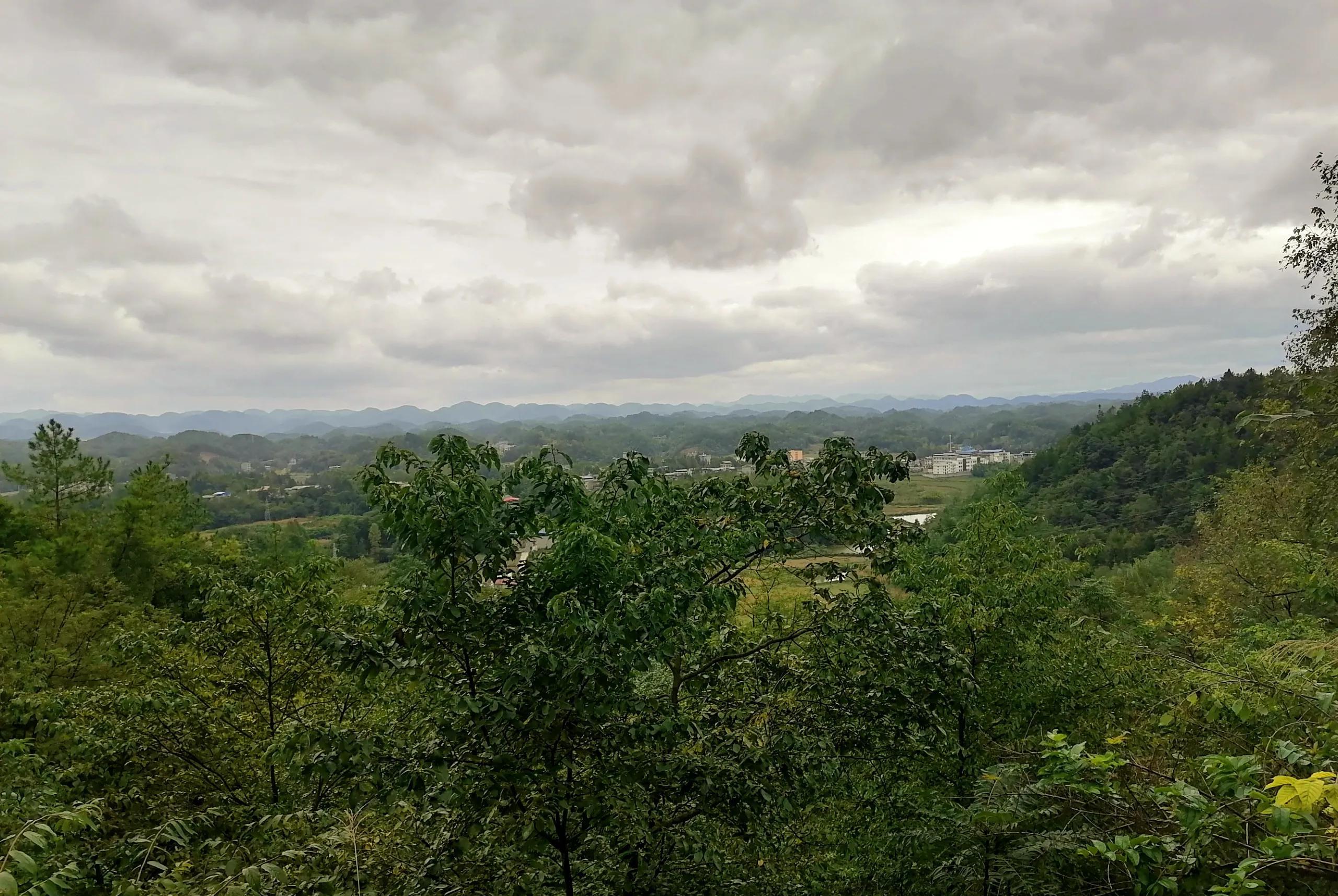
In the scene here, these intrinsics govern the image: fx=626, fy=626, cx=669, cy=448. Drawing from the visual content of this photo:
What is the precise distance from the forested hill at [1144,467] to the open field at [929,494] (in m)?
12.9

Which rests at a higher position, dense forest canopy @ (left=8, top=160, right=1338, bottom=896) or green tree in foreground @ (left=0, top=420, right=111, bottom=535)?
green tree in foreground @ (left=0, top=420, right=111, bottom=535)

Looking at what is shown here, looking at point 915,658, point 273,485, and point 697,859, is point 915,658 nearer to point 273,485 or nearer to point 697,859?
point 697,859

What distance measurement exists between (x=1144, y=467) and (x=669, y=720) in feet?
281

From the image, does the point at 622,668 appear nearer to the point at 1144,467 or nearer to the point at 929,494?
the point at 1144,467

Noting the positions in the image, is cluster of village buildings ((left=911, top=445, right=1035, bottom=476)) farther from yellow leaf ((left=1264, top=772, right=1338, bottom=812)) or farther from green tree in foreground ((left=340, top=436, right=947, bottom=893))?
yellow leaf ((left=1264, top=772, right=1338, bottom=812))

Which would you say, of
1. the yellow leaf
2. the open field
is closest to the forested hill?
the open field

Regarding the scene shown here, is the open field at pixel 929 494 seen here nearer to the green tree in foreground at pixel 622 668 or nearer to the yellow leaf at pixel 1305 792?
the green tree in foreground at pixel 622 668

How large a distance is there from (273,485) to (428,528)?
173602 millimetres

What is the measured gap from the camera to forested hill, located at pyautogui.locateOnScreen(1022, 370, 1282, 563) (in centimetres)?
5638

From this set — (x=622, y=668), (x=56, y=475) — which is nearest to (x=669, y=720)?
(x=622, y=668)

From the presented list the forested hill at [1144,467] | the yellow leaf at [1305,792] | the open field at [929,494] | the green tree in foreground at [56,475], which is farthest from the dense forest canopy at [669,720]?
the open field at [929,494]

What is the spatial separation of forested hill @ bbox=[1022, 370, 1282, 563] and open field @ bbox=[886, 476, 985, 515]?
12.9 metres

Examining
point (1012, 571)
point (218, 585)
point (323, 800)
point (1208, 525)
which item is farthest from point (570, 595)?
point (1208, 525)

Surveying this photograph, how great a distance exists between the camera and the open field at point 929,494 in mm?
96688
